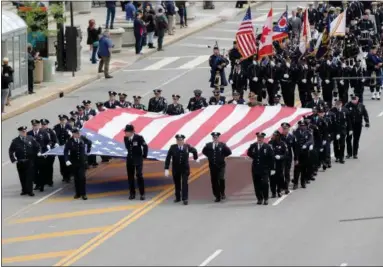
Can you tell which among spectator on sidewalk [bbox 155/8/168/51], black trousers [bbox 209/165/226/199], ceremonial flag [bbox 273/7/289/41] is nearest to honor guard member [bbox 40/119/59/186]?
black trousers [bbox 209/165/226/199]

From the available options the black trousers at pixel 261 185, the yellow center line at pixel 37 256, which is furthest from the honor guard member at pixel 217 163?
the yellow center line at pixel 37 256

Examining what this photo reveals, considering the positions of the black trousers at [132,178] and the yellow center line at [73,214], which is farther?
the black trousers at [132,178]

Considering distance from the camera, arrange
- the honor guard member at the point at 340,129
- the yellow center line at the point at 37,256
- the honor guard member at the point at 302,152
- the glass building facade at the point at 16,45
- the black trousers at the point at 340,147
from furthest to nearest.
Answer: the glass building facade at the point at 16,45 < the black trousers at the point at 340,147 < the honor guard member at the point at 340,129 < the honor guard member at the point at 302,152 < the yellow center line at the point at 37,256

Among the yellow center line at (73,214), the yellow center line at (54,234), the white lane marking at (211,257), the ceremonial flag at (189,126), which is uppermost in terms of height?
the ceremonial flag at (189,126)

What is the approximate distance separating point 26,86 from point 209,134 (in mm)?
12786

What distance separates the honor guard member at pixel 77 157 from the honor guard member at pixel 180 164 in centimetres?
178

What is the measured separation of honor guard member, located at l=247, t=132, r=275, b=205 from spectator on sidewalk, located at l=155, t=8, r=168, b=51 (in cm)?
2181

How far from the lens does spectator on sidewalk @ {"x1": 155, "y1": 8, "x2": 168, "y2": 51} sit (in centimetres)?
5166

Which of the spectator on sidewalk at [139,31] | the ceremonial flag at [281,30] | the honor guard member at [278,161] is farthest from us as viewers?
the spectator on sidewalk at [139,31]

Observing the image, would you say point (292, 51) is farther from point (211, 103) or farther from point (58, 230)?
point (58, 230)

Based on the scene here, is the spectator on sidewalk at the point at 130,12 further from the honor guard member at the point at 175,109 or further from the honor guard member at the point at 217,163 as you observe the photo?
the honor guard member at the point at 217,163

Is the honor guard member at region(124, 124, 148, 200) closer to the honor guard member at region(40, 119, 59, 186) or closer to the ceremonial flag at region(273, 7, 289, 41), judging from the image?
the honor guard member at region(40, 119, 59, 186)

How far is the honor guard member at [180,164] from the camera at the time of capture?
100.0ft

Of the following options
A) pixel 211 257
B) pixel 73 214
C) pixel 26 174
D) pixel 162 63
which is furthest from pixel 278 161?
pixel 162 63
